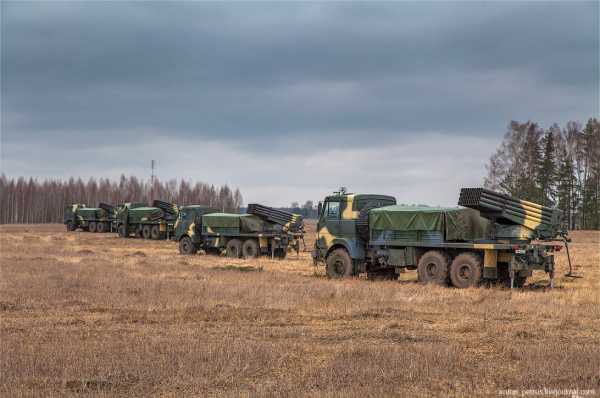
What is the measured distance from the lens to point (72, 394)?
704cm

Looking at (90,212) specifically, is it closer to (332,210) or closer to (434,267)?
(332,210)

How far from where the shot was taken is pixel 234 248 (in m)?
30.2

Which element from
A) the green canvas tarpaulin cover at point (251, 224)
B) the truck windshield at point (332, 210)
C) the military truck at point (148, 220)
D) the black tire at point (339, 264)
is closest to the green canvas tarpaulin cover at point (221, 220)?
the green canvas tarpaulin cover at point (251, 224)

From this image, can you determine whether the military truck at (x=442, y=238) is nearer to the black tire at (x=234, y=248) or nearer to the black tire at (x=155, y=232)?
the black tire at (x=234, y=248)

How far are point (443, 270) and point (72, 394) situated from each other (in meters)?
12.9

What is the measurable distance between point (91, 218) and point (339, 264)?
4452cm

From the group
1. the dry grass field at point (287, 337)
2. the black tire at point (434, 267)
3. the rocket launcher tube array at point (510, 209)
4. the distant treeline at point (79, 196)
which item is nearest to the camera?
the dry grass field at point (287, 337)

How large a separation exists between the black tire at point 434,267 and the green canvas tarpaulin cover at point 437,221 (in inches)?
22.9

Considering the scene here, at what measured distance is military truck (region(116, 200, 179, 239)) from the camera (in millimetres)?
46094

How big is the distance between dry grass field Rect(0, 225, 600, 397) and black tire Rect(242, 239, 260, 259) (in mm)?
10419

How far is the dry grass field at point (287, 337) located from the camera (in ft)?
24.8

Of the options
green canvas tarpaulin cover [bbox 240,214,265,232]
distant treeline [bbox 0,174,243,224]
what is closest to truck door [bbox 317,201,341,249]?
green canvas tarpaulin cover [bbox 240,214,265,232]

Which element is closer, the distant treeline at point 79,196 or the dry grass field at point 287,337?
the dry grass field at point 287,337

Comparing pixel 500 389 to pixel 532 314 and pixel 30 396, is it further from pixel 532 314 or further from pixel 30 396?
pixel 532 314
